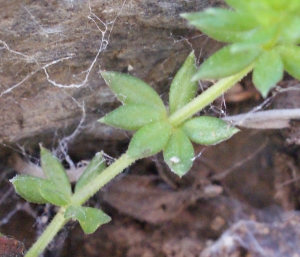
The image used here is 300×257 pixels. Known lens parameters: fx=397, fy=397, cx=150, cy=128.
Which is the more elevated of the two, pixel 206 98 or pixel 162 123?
pixel 206 98

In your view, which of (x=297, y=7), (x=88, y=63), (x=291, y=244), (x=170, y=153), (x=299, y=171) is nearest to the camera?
(x=297, y=7)

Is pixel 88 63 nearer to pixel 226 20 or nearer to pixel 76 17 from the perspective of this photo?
pixel 76 17

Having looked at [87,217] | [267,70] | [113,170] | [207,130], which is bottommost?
[87,217]

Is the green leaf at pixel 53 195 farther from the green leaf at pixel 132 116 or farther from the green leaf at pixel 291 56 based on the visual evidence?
the green leaf at pixel 291 56

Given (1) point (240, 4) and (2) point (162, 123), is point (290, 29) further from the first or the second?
(2) point (162, 123)

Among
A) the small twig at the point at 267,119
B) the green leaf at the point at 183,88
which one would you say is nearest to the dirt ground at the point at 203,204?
the small twig at the point at 267,119

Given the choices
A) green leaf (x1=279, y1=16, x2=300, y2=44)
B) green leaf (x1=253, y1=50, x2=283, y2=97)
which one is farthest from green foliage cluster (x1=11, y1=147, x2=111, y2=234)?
green leaf (x1=279, y1=16, x2=300, y2=44)

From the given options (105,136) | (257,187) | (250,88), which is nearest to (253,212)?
(257,187)

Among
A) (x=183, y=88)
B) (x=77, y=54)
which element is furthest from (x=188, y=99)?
(x=77, y=54)
